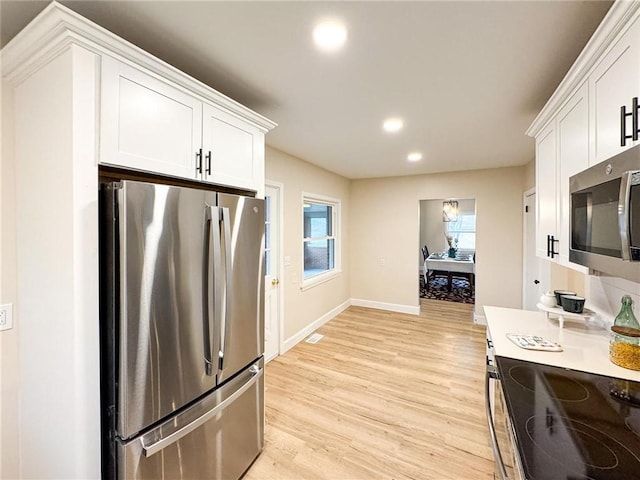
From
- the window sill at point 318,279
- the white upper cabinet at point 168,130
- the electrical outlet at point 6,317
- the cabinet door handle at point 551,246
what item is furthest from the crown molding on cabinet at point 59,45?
the window sill at point 318,279

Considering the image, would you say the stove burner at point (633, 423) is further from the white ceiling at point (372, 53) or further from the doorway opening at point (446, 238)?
the doorway opening at point (446, 238)

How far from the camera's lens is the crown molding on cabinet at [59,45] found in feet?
3.47

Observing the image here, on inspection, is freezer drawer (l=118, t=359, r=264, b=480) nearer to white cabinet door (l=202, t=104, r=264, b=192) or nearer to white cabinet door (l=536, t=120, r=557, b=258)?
white cabinet door (l=202, t=104, r=264, b=192)

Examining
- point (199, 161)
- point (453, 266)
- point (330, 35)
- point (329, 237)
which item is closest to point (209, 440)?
point (199, 161)

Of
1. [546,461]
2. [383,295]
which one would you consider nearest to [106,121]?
[546,461]

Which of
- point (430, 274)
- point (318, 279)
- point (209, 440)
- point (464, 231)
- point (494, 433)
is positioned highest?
point (464, 231)

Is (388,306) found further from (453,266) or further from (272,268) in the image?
(272,268)

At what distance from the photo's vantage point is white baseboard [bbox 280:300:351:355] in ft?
12.2

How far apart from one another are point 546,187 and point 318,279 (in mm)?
3155

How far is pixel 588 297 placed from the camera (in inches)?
87.0

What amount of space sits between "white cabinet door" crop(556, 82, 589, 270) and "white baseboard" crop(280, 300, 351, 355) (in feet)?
9.92

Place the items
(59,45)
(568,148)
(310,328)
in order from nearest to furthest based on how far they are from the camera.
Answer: (59,45) < (568,148) < (310,328)

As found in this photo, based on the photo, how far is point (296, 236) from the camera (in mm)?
3928

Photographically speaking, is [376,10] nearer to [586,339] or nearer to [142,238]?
[142,238]
